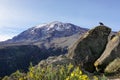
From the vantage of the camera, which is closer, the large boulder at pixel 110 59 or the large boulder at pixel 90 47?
the large boulder at pixel 110 59

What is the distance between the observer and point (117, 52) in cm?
3416

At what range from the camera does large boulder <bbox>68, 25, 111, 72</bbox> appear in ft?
129

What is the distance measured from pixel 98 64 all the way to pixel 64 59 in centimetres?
609

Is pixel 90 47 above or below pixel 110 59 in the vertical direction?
above

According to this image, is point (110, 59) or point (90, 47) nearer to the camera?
point (110, 59)

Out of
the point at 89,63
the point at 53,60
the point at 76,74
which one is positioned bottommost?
the point at 89,63

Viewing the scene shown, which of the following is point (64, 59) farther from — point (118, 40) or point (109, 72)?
→ point (118, 40)

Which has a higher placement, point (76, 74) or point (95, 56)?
point (76, 74)

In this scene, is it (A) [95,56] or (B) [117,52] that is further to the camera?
(A) [95,56]

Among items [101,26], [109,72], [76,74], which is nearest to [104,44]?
[101,26]

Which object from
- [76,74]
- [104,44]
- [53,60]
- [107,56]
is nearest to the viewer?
[76,74]

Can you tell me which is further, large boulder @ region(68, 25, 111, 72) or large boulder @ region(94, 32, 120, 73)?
large boulder @ region(68, 25, 111, 72)

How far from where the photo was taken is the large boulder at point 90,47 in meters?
39.2

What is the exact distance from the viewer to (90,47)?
41.2 m
